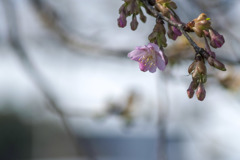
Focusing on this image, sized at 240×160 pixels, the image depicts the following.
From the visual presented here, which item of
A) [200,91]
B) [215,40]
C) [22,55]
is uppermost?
[22,55]

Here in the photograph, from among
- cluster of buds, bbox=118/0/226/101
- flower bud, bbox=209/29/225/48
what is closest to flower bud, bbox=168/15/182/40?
cluster of buds, bbox=118/0/226/101

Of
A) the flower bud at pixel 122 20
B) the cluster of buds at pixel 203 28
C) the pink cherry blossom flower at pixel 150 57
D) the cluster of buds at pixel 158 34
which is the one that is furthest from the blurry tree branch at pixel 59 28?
the cluster of buds at pixel 203 28

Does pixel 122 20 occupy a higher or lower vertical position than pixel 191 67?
higher

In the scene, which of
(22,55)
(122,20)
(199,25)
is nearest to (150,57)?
(122,20)

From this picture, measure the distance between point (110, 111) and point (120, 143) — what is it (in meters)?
31.7

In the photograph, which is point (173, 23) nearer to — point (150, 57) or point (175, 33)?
point (175, 33)

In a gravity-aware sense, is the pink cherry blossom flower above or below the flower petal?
above

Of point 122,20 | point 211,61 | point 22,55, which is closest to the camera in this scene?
point 211,61

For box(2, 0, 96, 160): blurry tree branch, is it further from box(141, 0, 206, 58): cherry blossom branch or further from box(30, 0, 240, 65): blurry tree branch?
box(141, 0, 206, 58): cherry blossom branch

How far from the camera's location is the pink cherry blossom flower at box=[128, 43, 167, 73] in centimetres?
140

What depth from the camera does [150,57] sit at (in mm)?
1504

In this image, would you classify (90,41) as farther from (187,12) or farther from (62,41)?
(187,12)

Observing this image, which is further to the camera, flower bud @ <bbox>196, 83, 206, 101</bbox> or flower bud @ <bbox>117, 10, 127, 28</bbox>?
flower bud @ <bbox>117, 10, 127, 28</bbox>

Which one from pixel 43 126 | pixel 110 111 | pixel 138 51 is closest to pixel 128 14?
pixel 138 51
